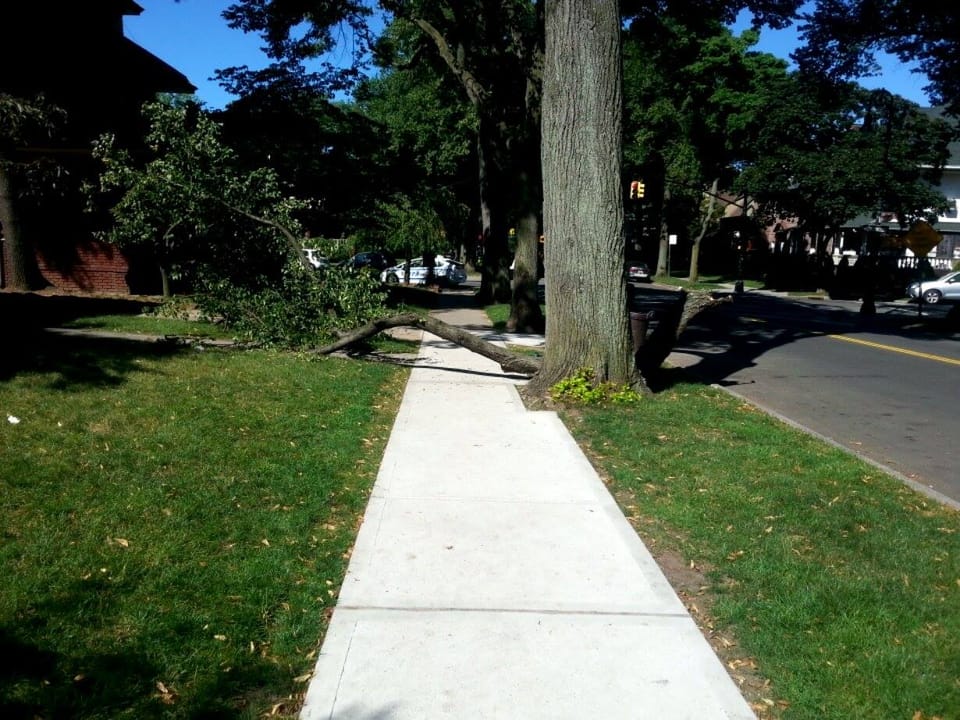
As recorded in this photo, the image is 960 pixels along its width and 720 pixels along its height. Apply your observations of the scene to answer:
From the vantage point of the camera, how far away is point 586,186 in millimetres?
9969

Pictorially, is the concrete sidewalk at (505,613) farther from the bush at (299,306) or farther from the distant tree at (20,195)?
the distant tree at (20,195)

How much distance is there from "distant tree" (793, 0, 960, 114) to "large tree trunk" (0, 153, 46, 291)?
17.9 meters

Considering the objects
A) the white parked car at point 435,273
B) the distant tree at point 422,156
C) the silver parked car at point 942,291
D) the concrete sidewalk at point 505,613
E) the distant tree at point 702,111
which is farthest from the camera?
the distant tree at point 702,111

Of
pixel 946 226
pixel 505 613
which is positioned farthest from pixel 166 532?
pixel 946 226

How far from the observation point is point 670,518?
20.0ft

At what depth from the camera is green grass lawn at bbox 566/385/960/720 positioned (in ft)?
12.7

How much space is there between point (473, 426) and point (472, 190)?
4770 centimetres

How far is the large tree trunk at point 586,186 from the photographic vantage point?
991cm

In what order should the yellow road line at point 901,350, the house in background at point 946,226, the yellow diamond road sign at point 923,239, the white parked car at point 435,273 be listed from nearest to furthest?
the yellow road line at point 901,350 < the yellow diamond road sign at point 923,239 < the white parked car at point 435,273 < the house in background at point 946,226

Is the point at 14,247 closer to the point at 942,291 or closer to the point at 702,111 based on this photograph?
the point at 942,291

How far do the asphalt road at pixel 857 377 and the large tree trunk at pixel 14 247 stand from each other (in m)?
13.2

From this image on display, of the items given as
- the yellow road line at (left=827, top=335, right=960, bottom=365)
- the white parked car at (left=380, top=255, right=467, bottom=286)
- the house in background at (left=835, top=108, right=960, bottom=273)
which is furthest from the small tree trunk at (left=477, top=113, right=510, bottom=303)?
the house in background at (left=835, top=108, right=960, bottom=273)

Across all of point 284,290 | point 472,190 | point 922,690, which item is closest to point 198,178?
point 284,290

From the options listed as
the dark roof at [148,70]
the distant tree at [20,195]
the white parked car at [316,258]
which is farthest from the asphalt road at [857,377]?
the dark roof at [148,70]
